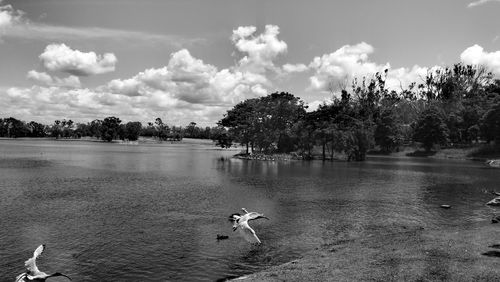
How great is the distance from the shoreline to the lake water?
9.96 ft

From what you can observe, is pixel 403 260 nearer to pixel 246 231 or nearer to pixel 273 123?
pixel 246 231

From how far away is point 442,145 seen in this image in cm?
17100

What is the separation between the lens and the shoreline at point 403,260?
766 inches

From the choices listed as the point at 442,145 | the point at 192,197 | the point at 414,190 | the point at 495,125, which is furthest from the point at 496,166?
the point at 192,197

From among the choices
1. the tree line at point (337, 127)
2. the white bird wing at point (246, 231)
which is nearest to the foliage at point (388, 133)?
the tree line at point (337, 127)

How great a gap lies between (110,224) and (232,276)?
1741cm

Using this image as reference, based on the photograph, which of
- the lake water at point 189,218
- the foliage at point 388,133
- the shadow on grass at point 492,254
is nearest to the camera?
the shadow on grass at point 492,254

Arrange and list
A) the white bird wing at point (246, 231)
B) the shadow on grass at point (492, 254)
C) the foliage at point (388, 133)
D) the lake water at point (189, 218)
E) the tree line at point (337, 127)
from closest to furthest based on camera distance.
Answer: the shadow on grass at point (492, 254)
the lake water at point (189, 218)
the white bird wing at point (246, 231)
the tree line at point (337, 127)
the foliage at point (388, 133)

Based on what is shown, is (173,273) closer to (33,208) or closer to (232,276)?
(232,276)

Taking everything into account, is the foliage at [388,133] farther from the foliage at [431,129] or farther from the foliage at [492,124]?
the foliage at [492,124]

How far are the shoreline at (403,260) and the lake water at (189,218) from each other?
3.04 meters

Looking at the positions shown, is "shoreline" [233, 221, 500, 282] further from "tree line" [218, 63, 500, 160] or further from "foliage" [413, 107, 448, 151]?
"foliage" [413, 107, 448, 151]

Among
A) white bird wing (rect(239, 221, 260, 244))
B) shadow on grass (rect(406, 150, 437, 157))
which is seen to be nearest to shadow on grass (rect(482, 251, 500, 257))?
white bird wing (rect(239, 221, 260, 244))

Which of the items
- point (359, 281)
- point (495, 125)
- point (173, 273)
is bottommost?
point (173, 273)
